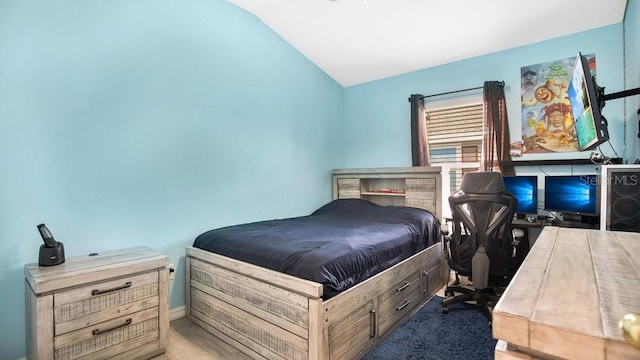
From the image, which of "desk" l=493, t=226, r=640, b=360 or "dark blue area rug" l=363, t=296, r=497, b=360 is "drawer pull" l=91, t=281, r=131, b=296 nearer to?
"dark blue area rug" l=363, t=296, r=497, b=360

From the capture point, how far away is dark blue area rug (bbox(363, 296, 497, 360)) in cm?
200

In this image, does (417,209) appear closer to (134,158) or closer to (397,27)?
(397,27)

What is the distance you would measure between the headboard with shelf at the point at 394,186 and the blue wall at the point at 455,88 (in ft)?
0.86

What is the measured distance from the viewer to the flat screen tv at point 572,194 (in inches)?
104

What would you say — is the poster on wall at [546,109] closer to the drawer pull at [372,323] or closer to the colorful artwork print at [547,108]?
the colorful artwork print at [547,108]

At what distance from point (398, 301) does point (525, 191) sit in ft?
5.89

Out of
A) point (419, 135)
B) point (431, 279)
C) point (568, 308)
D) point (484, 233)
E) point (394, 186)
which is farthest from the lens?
point (394, 186)

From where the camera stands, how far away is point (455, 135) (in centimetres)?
373

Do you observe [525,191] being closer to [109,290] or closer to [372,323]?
[372,323]

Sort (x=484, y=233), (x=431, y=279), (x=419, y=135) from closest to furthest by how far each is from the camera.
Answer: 1. (x=484, y=233)
2. (x=431, y=279)
3. (x=419, y=135)

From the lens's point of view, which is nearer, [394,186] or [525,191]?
[525,191]

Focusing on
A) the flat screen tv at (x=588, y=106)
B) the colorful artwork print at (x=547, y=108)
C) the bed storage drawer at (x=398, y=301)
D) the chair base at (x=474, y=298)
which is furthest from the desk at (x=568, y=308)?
the colorful artwork print at (x=547, y=108)

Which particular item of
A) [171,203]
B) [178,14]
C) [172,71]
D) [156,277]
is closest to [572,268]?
[156,277]

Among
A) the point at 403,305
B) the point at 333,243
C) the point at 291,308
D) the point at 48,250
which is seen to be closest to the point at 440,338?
the point at 403,305
